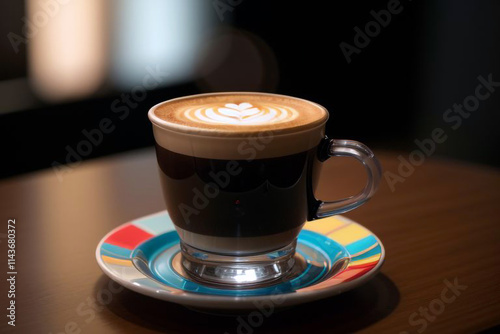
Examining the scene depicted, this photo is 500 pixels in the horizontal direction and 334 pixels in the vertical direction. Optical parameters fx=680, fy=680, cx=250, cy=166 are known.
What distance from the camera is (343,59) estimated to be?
2623 millimetres

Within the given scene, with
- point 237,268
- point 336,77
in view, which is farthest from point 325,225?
point 336,77

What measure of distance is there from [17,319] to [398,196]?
52 cm

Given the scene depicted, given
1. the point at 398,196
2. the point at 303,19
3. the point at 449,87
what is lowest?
the point at 449,87

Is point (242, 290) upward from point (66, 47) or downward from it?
upward

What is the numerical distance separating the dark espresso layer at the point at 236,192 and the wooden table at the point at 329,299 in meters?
0.08

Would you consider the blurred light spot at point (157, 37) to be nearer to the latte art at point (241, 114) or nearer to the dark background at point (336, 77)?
the dark background at point (336, 77)

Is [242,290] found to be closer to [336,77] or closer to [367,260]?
[367,260]

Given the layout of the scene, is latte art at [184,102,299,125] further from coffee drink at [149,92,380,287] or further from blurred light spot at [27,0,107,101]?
blurred light spot at [27,0,107,101]

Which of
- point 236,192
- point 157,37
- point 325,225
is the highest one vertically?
point 236,192

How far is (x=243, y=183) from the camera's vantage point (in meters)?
0.62

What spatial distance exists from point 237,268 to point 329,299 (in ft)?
0.31

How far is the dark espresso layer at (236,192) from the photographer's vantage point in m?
0.62

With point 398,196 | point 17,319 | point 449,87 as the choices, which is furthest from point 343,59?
point 17,319

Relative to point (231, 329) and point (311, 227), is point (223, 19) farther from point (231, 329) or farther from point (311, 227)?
point (231, 329)
